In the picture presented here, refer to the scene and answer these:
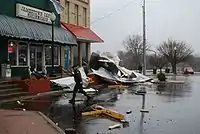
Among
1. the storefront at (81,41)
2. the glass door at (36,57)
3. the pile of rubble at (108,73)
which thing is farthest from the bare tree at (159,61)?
the glass door at (36,57)

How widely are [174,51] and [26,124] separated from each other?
67.4 metres

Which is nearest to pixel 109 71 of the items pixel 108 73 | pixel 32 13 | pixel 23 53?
pixel 108 73

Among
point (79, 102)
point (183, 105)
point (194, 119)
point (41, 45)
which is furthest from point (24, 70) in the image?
point (194, 119)

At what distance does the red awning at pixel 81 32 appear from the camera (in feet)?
104

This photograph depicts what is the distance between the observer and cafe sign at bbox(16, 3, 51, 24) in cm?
2456

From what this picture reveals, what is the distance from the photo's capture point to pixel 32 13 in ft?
85.1

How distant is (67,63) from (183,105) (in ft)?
58.9

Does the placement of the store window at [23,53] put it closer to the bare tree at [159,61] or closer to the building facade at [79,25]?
the building facade at [79,25]

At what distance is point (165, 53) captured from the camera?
7775 centimetres

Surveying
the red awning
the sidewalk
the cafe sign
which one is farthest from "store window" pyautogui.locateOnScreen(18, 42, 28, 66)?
the sidewalk

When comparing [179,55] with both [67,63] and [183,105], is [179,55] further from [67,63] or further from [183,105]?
[183,105]

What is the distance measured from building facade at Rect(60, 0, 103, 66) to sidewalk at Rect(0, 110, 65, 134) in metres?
18.7

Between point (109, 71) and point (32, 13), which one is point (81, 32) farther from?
point (32, 13)

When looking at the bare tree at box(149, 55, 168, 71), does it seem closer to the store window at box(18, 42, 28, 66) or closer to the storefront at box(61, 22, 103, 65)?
the storefront at box(61, 22, 103, 65)
